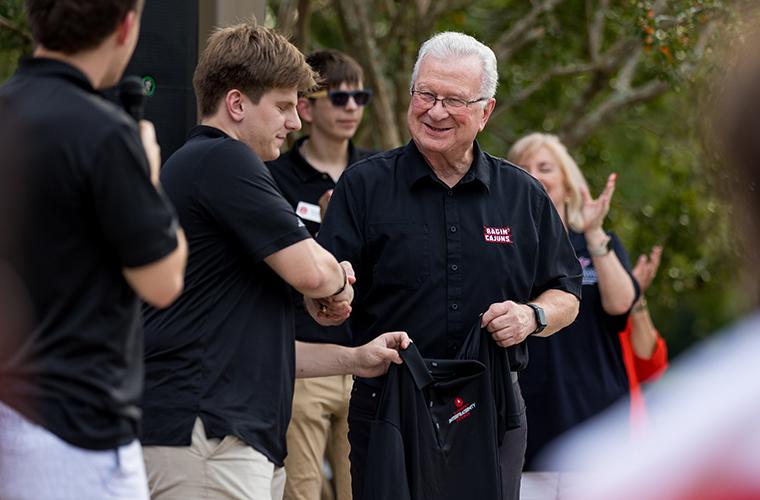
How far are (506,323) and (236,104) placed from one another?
1.13 m

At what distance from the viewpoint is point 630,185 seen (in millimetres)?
12812

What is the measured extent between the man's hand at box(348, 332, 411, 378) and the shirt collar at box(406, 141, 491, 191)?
1.91 ft

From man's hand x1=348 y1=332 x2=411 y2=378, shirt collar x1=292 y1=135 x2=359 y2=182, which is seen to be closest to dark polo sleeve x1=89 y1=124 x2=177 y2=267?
man's hand x1=348 y1=332 x2=411 y2=378

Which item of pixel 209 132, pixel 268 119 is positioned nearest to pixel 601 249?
pixel 268 119

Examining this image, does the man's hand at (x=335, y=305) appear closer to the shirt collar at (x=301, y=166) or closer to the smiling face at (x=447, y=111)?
the smiling face at (x=447, y=111)

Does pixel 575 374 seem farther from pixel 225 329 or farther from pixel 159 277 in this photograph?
pixel 159 277

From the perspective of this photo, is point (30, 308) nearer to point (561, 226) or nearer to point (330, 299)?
point (330, 299)

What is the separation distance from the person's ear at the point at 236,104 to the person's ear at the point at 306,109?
226 centimetres

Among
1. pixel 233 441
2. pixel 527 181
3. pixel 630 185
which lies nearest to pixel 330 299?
pixel 233 441

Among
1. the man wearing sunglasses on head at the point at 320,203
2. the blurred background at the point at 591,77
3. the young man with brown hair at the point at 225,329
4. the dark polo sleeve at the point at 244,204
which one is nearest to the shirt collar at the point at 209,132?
the young man with brown hair at the point at 225,329

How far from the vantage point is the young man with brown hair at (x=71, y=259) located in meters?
2.54

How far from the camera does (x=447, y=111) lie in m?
4.25

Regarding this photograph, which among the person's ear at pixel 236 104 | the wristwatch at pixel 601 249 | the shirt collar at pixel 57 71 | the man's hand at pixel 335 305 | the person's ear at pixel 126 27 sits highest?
the person's ear at pixel 126 27

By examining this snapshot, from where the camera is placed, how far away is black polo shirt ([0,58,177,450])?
8.31 feet
